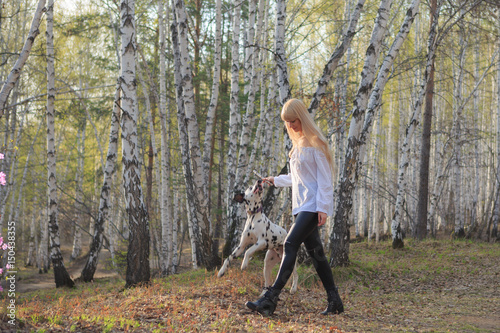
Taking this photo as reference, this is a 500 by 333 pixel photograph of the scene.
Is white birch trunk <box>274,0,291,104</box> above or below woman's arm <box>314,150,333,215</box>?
above

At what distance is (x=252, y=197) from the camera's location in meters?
5.44

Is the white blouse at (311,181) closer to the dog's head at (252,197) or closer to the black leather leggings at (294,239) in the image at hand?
the black leather leggings at (294,239)

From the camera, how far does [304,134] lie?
4.45m

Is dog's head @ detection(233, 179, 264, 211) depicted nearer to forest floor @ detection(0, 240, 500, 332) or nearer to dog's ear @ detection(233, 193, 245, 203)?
dog's ear @ detection(233, 193, 245, 203)

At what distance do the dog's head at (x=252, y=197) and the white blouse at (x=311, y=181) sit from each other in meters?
0.94

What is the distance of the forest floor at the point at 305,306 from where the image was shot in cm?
405

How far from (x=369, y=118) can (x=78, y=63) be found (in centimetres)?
1692

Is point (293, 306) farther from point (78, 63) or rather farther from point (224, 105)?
point (78, 63)

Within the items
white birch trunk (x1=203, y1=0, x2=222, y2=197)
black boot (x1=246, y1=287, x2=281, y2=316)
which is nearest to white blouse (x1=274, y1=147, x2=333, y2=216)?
black boot (x1=246, y1=287, x2=281, y2=316)

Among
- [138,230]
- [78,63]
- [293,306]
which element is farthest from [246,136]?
[78,63]

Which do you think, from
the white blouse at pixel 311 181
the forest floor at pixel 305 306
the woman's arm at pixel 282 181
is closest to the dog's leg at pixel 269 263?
the forest floor at pixel 305 306

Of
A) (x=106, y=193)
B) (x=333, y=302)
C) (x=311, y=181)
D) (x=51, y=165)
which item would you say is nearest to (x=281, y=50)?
(x=311, y=181)

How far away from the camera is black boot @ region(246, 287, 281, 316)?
4.34 m

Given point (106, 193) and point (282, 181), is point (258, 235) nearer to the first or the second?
point (282, 181)
